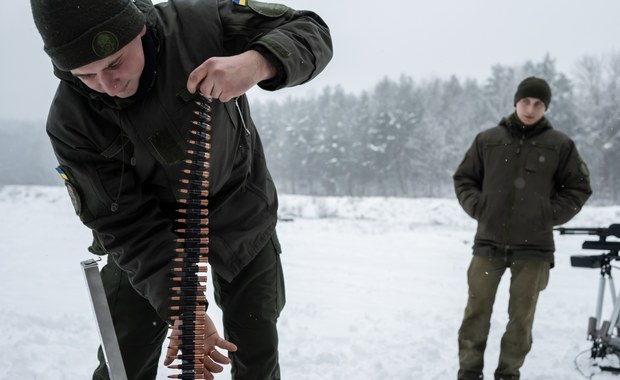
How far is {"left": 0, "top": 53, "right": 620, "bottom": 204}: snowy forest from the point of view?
44750 mm

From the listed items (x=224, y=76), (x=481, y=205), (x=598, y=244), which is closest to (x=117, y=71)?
(x=224, y=76)

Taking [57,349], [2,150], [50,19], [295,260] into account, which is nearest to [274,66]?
[50,19]

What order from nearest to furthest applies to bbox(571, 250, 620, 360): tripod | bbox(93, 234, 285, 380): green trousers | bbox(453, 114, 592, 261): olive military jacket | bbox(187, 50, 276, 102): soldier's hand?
bbox(187, 50, 276, 102): soldier's hand → bbox(93, 234, 285, 380): green trousers → bbox(453, 114, 592, 261): olive military jacket → bbox(571, 250, 620, 360): tripod

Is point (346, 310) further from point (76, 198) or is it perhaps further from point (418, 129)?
point (418, 129)

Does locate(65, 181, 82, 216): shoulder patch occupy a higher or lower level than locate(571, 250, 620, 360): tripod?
higher

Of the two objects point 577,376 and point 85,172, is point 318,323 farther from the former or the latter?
point 85,172

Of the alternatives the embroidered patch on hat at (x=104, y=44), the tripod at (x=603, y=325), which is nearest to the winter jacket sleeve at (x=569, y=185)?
the tripod at (x=603, y=325)

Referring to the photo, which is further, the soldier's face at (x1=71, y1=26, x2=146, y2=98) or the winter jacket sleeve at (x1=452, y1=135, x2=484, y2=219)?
the winter jacket sleeve at (x1=452, y1=135, x2=484, y2=219)

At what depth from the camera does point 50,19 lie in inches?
65.7

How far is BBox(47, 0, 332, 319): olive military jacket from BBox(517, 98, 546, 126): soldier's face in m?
2.84

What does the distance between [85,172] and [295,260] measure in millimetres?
9072

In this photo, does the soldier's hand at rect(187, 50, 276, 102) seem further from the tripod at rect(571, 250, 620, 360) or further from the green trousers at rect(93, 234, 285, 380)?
the tripod at rect(571, 250, 620, 360)

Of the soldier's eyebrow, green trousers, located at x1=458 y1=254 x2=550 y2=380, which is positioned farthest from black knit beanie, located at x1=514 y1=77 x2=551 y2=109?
the soldier's eyebrow

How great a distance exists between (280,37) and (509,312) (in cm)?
346
